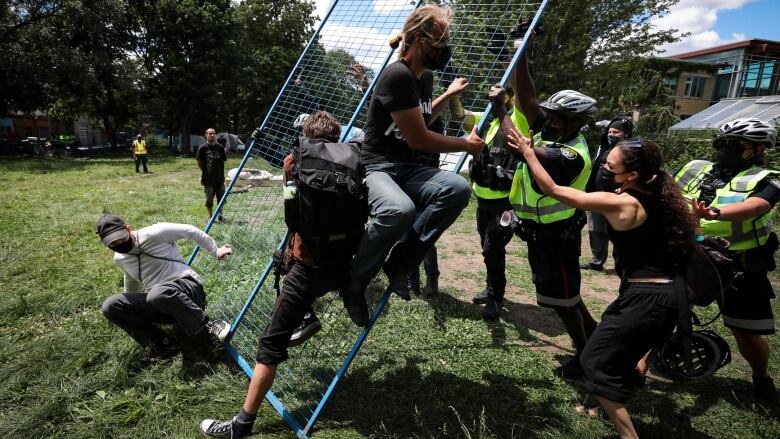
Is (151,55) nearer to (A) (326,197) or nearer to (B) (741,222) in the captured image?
(A) (326,197)

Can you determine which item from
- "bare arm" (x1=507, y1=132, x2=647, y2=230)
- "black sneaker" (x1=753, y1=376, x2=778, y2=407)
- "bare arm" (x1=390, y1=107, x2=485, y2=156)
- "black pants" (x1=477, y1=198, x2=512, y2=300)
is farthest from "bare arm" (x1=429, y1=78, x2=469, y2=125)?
"black sneaker" (x1=753, y1=376, x2=778, y2=407)

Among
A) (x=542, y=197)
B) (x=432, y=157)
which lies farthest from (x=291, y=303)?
(x=542, y=197)

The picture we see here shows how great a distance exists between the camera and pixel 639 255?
243 cm

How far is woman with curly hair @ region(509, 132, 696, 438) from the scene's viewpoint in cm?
235

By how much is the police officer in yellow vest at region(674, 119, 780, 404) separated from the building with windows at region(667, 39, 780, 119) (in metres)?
35.7

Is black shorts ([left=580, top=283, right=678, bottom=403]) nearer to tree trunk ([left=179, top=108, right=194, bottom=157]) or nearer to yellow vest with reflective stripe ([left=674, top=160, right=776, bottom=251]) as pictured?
yellow vest with reflective stripe ([left=674, top=160, right=776, bottom=251])

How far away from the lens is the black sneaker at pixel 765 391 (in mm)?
3154

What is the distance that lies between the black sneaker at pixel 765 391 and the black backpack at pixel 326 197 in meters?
3.27

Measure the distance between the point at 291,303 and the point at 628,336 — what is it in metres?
1.99

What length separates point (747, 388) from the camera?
3.39 metres

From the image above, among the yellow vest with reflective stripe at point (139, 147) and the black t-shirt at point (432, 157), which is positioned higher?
the black t-shirt at point (432, 157)

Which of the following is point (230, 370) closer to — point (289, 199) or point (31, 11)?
point (289, 199)

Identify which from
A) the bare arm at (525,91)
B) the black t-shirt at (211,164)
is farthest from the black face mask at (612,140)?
the black t-shirt at (211,164)

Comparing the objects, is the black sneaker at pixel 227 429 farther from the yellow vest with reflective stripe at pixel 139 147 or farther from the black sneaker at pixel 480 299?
the yellow vest with reflective stripe at pixel 139 147
